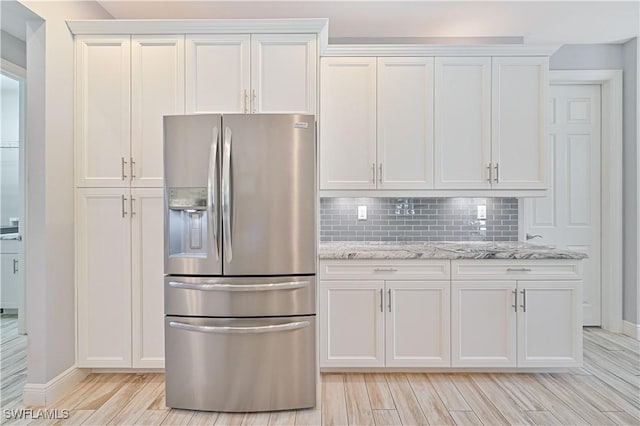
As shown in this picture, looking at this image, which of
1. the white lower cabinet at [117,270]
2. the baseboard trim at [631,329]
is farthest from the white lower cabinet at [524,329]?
the white lower cabinet at [117,270]

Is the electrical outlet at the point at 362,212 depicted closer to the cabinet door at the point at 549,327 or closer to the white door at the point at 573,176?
the cabinet door at the point at 549,327

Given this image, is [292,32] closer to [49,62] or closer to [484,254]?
[49,62]

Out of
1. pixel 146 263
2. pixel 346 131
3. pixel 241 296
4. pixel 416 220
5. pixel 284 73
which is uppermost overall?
pixel 284 73

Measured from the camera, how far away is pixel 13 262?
459 cm

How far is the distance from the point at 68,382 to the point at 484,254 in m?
2.96

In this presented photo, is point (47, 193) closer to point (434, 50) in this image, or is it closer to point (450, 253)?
point (450, 253)

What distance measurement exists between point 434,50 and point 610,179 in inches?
87.7

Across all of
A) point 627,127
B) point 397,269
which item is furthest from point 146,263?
point 627,127

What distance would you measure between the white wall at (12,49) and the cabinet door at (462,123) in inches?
131

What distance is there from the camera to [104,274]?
288 centimetres

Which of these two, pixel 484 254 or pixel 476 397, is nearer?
pixel 476 397

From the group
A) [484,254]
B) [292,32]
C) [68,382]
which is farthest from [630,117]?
[68,382]

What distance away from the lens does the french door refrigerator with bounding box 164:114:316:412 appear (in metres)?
2.44

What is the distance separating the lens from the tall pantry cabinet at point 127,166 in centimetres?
285
